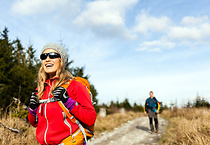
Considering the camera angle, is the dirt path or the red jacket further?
the dirt path

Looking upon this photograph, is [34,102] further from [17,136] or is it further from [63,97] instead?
[17,136]

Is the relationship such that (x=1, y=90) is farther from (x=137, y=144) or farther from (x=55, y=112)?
(x=55, y=112)

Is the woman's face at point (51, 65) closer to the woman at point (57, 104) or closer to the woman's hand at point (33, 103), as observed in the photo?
the woman at point (57, 104)

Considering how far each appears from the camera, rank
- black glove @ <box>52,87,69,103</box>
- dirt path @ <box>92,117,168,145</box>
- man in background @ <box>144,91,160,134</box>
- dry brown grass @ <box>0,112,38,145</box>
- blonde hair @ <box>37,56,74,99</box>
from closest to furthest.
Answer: black glove @ <box>52,87,69,103</box>, blonde hair @ <box>37,56,74,99</box>, dry brown grass @ <box>0,112,38,145</box>, dirt path @ <box>92,117,168,145</box>, man in background @ <box>144,91,160,134</box>

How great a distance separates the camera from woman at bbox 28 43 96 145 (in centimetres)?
168

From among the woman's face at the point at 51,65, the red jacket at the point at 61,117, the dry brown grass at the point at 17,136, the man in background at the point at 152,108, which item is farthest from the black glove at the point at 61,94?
the man in background at the point at 152,108

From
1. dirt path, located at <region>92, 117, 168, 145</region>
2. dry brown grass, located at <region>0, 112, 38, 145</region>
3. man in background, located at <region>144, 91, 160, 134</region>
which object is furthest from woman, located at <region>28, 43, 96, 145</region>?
man in background, located at <region>144, 91, 160, 134</region>

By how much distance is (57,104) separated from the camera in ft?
5.74

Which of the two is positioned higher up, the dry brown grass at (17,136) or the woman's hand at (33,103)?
the woman's hand at (33,103)

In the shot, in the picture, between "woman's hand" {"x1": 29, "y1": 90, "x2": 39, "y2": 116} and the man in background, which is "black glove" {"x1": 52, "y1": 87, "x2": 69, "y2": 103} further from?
the man in background

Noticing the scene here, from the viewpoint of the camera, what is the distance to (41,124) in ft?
5.86

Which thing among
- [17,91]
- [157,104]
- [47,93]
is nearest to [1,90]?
[17,91]

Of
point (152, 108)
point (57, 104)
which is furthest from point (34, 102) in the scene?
point (152, 108)

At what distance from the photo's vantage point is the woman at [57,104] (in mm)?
1679
